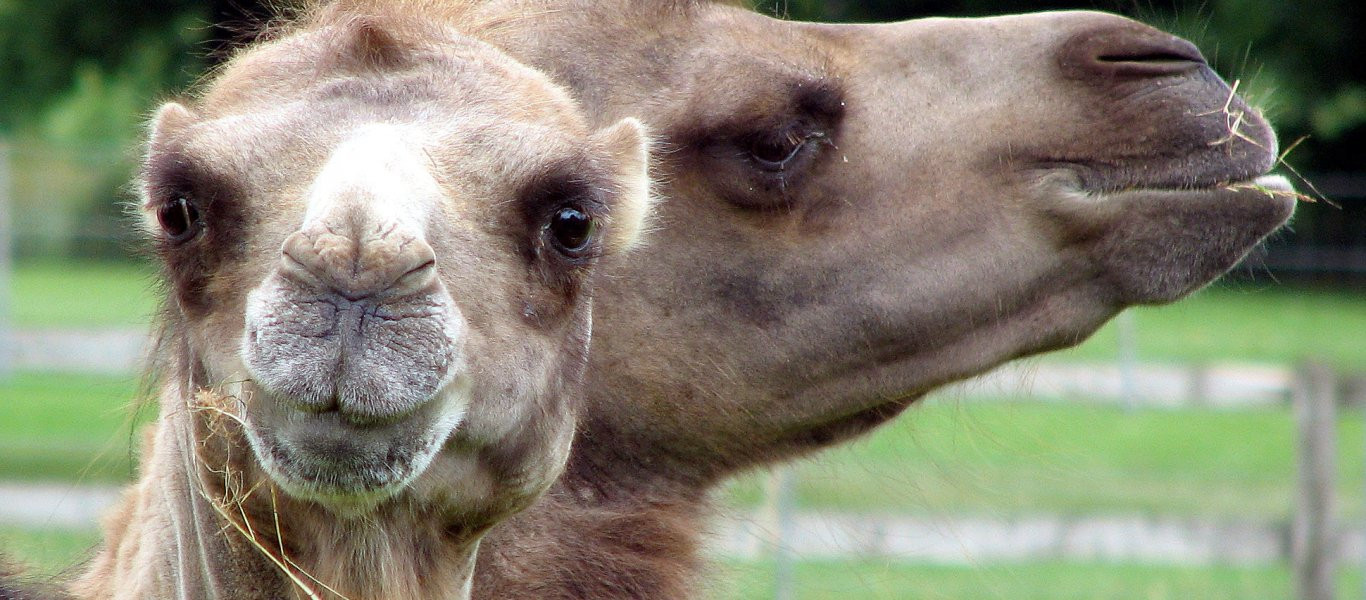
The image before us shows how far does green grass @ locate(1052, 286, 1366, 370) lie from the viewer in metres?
18.0

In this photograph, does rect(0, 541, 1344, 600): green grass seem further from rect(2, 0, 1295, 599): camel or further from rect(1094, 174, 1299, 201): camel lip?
rect(1094, 174, 1299, 201): camel lip

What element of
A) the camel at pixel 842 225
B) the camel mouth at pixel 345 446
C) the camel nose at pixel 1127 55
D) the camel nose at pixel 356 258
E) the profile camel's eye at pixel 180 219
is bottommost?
the camel at pixel 842 225

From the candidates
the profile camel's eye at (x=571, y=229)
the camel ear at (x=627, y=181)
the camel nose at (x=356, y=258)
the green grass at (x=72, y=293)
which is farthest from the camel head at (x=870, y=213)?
the green grass at (x=72, y=293)

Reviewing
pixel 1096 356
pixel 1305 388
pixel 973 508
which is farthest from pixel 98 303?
pixel 1305 388

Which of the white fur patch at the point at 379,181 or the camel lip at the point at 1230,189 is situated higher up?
the white fur patch at the point at 379,181

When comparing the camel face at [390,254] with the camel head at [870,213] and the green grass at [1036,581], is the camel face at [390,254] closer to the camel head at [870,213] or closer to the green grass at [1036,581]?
the camel head at [870,213]

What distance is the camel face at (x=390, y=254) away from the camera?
7.53 feet

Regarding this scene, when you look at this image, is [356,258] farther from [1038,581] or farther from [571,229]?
[1038,581]

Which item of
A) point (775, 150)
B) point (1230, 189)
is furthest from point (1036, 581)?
point (775, 150)

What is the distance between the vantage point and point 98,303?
83.4ft

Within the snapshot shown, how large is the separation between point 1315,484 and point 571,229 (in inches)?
258

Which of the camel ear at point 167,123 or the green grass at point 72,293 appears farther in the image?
the green grass at point 72,293

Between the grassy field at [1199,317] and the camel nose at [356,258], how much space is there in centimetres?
1429

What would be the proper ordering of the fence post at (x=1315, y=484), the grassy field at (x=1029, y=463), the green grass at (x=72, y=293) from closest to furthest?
the grassy field at (x=1029, y=463), the fence post at (x=1315, y=484), the green grass at (x=72, y=293)
